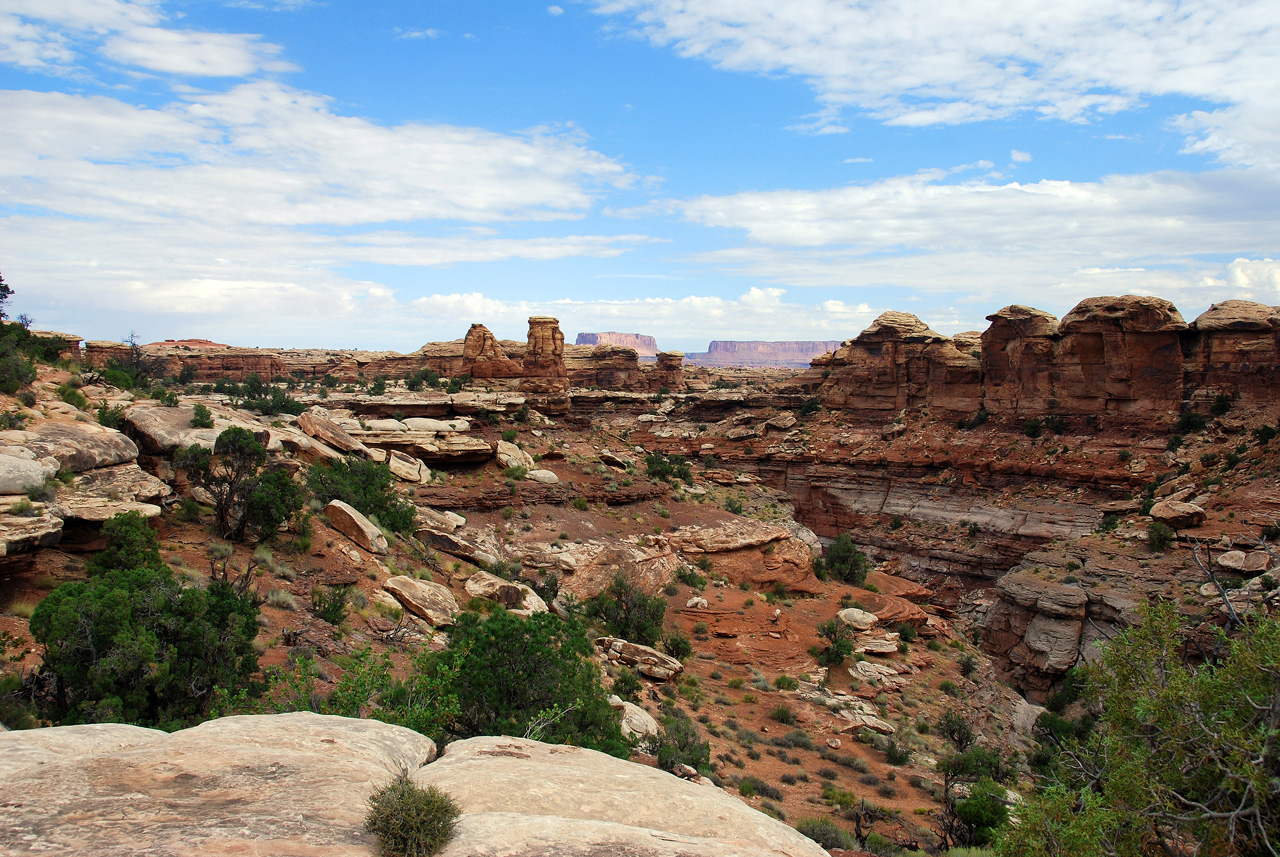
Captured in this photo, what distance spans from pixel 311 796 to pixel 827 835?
946 centimetres

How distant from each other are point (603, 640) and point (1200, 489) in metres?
31.0

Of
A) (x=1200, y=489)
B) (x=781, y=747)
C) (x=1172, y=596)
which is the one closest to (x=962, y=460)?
(x=1200, y=489)

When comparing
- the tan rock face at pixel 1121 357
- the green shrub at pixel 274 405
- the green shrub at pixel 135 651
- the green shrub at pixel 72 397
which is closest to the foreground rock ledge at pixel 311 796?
the green shrub at pixel 135 651

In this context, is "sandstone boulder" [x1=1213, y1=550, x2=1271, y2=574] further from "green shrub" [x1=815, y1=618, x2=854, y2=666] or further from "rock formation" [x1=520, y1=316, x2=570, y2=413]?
"rock formation" [x1=520, y1=316, x2=570, y2=413]

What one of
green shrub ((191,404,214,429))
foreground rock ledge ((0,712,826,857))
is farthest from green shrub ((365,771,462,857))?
green shrub ((191,404,214,429))

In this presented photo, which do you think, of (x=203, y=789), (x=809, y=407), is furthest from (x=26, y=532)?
(x=809, y=407)

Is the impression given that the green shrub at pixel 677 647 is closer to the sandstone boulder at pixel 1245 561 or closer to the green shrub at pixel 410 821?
the green shrub at pixel 410 821

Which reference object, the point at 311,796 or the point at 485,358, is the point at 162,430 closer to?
the point at 311,796

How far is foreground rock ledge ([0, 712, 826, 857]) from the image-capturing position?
4.09 metres

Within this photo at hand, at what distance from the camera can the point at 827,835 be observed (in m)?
11.1

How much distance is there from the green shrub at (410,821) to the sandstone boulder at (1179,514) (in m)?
35.3

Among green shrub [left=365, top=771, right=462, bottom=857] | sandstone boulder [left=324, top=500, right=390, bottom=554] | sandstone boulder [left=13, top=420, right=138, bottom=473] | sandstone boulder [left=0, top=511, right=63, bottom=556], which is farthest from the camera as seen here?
sandstone boulder [left=324, top=500, right=390, bottom=554]

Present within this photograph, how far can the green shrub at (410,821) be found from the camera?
167 inches

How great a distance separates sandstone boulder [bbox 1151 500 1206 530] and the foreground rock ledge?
3260 centimetres
